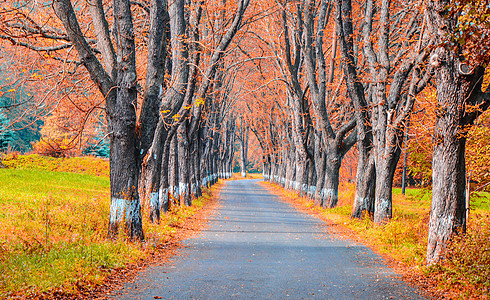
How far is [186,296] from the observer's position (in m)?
6.36

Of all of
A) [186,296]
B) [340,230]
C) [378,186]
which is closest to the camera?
[186,296]

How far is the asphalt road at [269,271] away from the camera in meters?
6.68

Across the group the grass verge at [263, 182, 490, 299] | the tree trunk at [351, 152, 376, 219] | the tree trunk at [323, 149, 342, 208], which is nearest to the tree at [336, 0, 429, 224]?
the tree trunk at [351, 152, 376, 219]

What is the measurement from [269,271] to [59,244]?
4042mm

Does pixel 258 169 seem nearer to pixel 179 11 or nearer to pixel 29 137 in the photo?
pixel 29 137

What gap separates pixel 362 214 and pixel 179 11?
31.6ft

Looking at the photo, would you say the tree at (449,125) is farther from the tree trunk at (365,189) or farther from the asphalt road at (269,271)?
the tree trunk at (365,189)

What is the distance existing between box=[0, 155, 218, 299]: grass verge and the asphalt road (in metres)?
0.69

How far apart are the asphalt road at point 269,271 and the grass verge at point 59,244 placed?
685 mm

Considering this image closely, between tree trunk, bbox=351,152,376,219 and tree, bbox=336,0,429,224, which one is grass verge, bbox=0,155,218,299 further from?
tree, bbox=336,0,429,224

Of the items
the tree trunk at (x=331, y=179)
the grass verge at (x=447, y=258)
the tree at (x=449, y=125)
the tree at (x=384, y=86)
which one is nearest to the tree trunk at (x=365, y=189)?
the tree at (x=384, y=86)

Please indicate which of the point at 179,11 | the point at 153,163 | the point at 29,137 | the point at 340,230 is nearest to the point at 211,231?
the point at 153,163

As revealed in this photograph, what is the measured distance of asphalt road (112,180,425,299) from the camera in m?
6.68

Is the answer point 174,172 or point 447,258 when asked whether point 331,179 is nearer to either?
point 174,172
